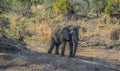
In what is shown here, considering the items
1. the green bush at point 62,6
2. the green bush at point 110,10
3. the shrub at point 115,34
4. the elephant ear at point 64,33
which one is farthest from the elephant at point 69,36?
the green bush at point 62,6

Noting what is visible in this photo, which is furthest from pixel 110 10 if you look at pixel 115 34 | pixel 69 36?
pixel 69 36

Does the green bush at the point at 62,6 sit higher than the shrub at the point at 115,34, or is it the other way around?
the green bush at the point at 62,6

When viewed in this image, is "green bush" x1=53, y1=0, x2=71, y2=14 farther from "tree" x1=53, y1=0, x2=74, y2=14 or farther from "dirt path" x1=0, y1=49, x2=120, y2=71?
"dirt path" x1=0, y1=49, x2=120, y2=71

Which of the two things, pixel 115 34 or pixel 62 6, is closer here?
pixel 115 34

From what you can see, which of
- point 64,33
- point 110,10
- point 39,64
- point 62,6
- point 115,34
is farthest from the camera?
point 62,6

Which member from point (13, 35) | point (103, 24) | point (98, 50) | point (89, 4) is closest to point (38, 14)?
point (89, 4)

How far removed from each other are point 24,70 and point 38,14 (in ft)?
55.9

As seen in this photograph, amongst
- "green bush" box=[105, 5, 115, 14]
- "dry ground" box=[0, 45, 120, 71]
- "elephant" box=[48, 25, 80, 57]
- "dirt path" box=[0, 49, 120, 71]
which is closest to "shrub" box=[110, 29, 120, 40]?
"green bush" box=[105, 5, 115, 14]

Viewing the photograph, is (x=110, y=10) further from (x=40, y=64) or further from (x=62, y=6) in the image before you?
(x=40, y=64)

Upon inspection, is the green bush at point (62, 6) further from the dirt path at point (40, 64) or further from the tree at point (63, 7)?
the dirt path at point (40, 64)

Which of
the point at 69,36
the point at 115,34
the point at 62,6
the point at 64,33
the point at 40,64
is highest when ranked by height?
the point at 62,6

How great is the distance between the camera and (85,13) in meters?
24.3

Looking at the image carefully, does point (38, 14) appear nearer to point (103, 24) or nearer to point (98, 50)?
point (103, 24)

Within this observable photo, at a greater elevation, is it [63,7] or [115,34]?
[63,7]
